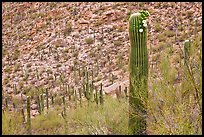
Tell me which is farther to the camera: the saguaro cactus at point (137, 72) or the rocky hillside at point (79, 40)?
the rocky hillside at point (79, 40)

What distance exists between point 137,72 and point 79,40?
12563 millimetres

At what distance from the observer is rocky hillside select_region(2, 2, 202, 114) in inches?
762

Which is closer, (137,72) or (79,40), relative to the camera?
(137,72)

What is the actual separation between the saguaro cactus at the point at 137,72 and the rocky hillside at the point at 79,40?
591 cm

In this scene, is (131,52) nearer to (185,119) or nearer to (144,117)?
(144,117)

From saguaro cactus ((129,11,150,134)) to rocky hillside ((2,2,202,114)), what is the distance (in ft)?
19.4

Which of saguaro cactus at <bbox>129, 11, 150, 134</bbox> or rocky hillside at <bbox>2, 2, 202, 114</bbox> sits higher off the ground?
saguaro cactus at <bbox>129, 11, 150, 134</bbox>

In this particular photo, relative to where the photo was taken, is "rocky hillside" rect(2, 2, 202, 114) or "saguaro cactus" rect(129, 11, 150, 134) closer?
"saguaro cactus" rect(129, 11, 150, 134)

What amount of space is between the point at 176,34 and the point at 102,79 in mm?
4488

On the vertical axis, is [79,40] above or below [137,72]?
below

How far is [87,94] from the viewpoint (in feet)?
47.0

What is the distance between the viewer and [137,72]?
10.3 m

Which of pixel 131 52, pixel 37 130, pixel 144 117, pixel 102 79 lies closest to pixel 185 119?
pixel 144 117

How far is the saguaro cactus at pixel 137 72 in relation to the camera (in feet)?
33.3
